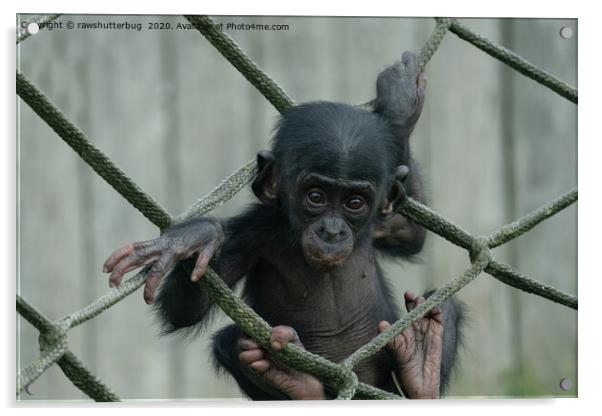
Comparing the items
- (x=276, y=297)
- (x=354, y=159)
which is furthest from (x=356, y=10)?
(x=276, y=297)

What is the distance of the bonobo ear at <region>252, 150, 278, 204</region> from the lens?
9.16ft

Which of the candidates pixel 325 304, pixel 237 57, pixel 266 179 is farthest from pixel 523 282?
pixel 237 57

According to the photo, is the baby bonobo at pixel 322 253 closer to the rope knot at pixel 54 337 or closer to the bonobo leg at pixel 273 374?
the bonobo leg at pixel 273 374

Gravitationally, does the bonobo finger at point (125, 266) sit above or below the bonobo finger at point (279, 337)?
above

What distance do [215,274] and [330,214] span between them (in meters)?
0.33

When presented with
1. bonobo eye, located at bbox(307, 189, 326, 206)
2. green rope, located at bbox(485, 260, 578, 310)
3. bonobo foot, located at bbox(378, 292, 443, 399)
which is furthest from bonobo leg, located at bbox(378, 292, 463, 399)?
bonobo eye, located at bbox(307, 189, 326, 206)

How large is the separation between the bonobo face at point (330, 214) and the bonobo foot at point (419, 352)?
39 centimetres

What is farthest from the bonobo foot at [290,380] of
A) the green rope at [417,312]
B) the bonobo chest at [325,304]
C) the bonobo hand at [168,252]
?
the bonobo hand at [168,252]

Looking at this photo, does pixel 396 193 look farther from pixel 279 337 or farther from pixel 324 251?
pixel 279 337

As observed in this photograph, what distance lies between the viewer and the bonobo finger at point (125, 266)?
2324 mm

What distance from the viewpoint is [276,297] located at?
2986 millimetres

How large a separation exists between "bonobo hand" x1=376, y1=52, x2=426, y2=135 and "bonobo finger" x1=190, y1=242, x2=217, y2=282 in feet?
2.40

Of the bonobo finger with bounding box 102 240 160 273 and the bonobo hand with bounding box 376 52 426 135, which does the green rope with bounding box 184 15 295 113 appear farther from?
the bonobo finger with bounding box 102 240 160 273

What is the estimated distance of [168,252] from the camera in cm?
246
